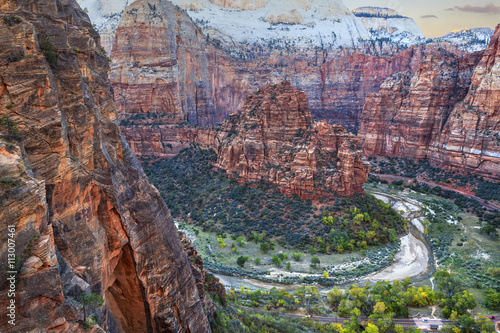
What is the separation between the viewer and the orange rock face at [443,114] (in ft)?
252

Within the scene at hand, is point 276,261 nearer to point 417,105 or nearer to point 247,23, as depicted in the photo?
point 417,105

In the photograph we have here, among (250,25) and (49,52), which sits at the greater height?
(250,25)

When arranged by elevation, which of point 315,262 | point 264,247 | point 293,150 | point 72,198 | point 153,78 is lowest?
point 264,247

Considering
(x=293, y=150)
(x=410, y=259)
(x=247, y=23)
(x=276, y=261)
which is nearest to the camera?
(x=276, y=261)

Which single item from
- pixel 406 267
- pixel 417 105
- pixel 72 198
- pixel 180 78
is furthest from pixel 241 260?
Answer: pixel 417 105

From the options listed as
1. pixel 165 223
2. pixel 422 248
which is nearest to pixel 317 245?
pixel 422 248

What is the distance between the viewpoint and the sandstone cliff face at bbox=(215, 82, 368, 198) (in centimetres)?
5709

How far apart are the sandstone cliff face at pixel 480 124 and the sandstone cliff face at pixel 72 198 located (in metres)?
83.3

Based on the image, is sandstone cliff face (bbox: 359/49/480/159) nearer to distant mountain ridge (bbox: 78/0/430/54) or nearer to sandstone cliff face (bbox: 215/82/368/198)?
sandstone cliff face (bbox: 215/82/368/198)

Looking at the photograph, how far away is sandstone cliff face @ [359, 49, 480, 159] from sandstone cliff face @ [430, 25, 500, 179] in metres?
5.29

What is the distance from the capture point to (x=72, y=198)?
1196 centimetres

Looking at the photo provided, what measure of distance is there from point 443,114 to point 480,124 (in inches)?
503

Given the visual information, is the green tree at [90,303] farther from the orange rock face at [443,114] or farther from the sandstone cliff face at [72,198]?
the orange rock face at [443,114]

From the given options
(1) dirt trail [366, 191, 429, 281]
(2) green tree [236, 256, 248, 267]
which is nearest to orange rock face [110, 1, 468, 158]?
(2) green tree [236, 256, 248, 267]
